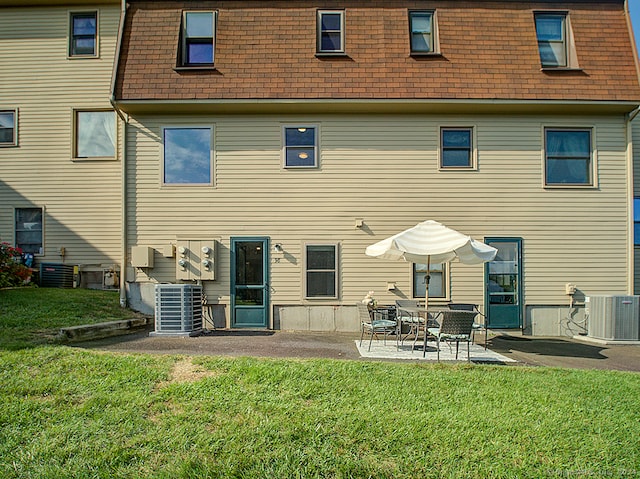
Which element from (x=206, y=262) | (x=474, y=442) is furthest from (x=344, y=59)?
(x=474, y=442)

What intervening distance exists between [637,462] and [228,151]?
940 cm

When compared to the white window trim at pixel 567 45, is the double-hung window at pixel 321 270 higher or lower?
lower

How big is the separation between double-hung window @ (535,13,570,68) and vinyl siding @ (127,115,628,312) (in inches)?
63.2

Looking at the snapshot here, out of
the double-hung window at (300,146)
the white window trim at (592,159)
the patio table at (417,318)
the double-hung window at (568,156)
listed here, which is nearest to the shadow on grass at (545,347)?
the patio table at (417,318)

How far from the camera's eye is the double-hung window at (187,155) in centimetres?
1048

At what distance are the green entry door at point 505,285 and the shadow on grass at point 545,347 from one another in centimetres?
43

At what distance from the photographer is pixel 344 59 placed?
10383 mm

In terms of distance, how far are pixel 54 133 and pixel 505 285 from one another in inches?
499

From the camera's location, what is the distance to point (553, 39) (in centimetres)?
1080

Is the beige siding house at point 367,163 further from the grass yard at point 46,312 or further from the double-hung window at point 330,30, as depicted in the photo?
the grass yard at point 46,312

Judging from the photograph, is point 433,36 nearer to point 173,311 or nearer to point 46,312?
point 173,311

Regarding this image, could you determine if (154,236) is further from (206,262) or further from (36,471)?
(36,471)

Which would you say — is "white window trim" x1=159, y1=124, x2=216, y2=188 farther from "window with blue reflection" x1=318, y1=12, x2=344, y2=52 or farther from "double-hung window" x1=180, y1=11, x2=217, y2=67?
"window with blue reflection" x1=318, y1=12, x2=344, y2=52

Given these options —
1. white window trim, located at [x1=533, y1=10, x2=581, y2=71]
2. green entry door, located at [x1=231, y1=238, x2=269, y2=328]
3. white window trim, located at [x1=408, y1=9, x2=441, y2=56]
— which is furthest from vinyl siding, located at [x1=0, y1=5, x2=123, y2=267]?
white window trim, located at [x1=533, y1=10, x2=581, y2=71]
